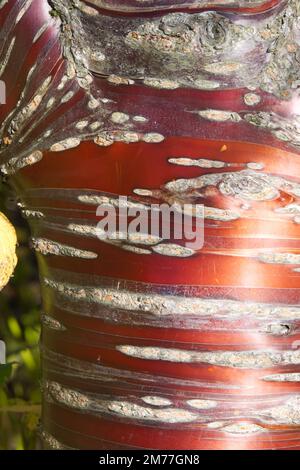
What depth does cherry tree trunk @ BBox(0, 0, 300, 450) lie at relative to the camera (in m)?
0.75

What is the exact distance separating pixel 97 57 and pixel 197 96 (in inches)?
4.2

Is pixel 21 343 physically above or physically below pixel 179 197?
below

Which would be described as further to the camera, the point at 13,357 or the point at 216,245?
the point at 13,357

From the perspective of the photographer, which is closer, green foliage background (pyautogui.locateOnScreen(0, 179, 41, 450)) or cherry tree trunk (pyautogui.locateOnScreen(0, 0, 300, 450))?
cherry tree trunk (pyautogui.locateOnScreen(0, 0, 300, 450))

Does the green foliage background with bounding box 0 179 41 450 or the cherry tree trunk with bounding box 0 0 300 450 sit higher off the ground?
the cherry tree trunk with bounding box 0 0 300 450

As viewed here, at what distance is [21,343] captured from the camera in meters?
1.51

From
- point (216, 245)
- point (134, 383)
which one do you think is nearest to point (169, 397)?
point (134, 383)

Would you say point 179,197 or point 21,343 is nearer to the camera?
point 179,197

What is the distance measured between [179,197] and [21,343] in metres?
0.84

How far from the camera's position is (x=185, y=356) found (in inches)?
30.2

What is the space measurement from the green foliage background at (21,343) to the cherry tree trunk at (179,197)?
27.0 inches

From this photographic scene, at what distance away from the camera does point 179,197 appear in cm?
75

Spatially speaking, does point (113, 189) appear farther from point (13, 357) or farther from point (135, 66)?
point (13, 357)

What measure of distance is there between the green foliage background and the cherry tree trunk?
685 mm
